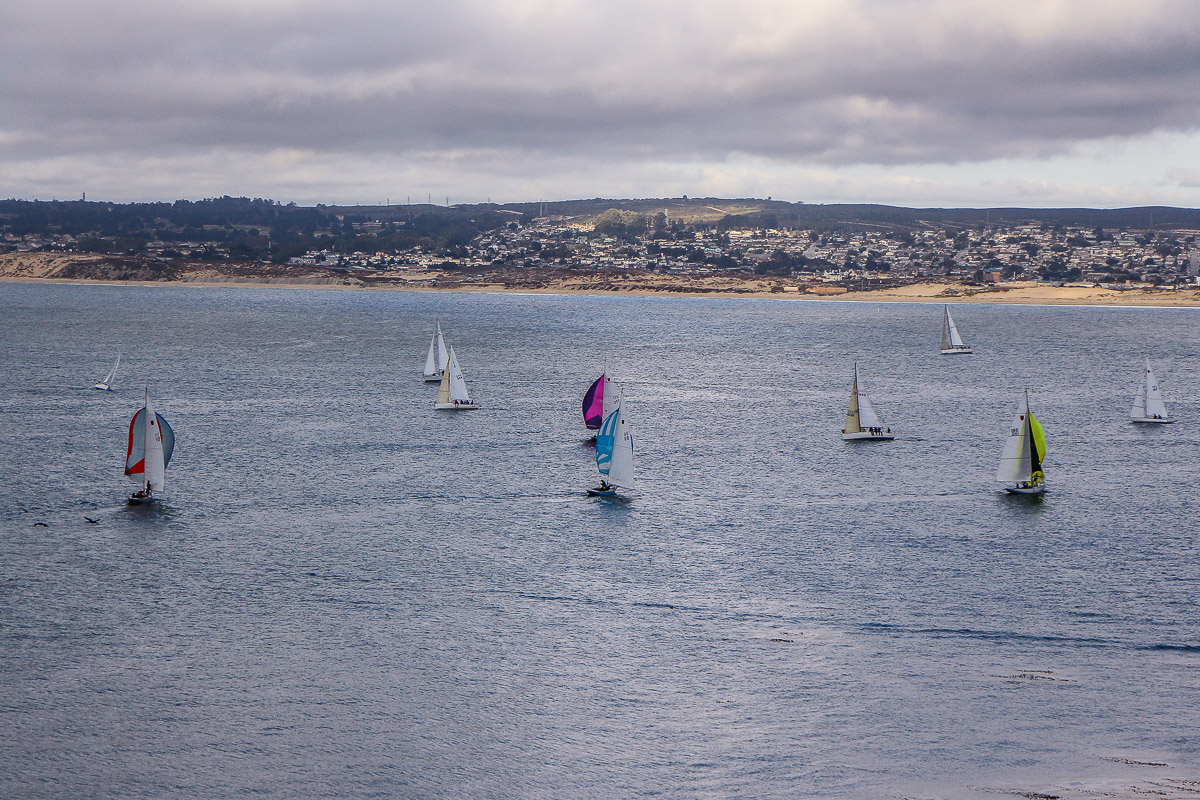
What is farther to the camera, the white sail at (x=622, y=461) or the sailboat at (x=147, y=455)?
the white sail at (x=622, y=461)

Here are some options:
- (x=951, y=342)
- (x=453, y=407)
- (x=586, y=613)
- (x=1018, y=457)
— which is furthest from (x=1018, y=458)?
(x=951, y=342)

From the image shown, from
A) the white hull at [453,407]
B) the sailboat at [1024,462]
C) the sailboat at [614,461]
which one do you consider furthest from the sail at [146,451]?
the sailboat at [1024,462]

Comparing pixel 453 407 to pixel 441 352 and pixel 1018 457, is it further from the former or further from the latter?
pixel 1018 457

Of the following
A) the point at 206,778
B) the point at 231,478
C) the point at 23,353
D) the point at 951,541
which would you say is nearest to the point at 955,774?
the point at 206,778

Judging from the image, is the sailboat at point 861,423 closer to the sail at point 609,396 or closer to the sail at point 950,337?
the sail at point 609,396

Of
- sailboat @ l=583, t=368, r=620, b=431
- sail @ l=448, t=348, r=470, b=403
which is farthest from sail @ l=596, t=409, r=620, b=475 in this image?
sail @ l=448, t=348, r=470, b=403

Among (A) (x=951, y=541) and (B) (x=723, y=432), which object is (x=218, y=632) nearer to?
(A) (x=951, y=541)
